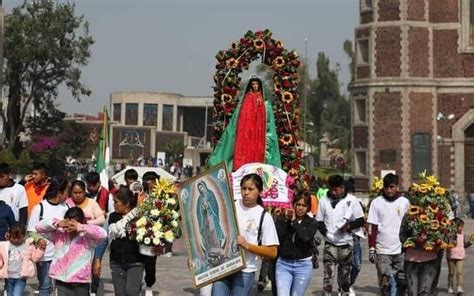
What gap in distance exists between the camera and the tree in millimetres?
52125

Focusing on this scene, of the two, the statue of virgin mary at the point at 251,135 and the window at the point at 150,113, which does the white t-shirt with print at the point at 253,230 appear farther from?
the window at the point at 150,113

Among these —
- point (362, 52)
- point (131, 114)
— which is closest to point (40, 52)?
point (362, 52)

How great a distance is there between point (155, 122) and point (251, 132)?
11495cm

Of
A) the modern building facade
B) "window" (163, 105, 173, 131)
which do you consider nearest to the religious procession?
the modern building facade

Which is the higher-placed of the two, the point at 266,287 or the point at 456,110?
the point at 456,110

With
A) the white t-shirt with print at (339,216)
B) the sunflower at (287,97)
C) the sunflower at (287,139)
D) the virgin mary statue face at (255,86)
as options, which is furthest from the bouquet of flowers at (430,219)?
the sunflower at (287,97)

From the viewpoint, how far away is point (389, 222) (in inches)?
477

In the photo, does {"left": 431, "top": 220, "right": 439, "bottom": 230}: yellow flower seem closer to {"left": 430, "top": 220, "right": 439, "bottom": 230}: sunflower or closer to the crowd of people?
{"left": 430, "top": 220, "right": 439, "bottom": 230}: sunflower

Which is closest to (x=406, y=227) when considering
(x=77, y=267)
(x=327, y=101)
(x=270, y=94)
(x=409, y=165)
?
(x=77, y=267)

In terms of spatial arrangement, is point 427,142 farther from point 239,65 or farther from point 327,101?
point 327,101

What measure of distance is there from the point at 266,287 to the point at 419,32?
92.7ft

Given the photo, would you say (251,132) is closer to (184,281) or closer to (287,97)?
(287,97)

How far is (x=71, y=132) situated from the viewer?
188ft

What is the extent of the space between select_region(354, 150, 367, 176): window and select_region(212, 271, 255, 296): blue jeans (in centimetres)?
3411
